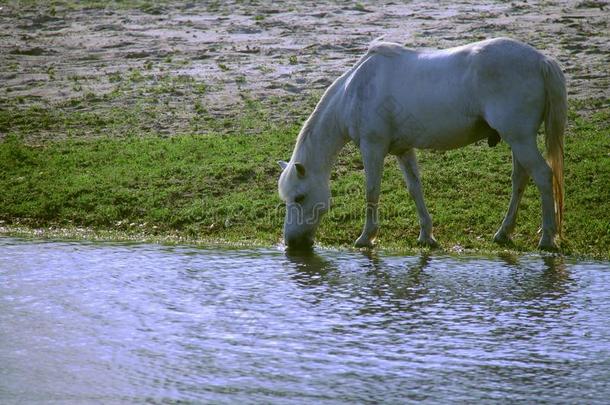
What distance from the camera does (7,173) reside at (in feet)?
48.2

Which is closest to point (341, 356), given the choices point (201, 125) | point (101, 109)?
point (201, 125)

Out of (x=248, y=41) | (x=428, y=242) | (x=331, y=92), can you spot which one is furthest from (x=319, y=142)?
(x=248, y=41)

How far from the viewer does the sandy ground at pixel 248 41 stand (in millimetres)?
17656

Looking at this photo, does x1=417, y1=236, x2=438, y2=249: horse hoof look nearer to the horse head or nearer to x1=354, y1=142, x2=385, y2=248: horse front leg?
x1=354, y1=142, x2=385, y2=248: horse front leg

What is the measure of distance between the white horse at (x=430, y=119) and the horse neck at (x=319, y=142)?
1 centimetres

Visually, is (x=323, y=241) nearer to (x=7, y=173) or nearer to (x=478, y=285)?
(x=478, y=285)

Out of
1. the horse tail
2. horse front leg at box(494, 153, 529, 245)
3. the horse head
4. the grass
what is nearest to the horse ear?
the horse head

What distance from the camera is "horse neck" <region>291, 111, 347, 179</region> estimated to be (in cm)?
1124

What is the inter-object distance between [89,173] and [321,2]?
382 inches

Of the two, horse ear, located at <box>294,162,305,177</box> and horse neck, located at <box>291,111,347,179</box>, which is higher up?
horse neck, located at <box>291,111,347,179</box>

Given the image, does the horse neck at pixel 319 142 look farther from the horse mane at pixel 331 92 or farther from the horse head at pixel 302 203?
the horse head at pixel 302 203

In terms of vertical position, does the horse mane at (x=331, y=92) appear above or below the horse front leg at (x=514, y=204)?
above

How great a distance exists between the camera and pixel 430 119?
10.7 metres

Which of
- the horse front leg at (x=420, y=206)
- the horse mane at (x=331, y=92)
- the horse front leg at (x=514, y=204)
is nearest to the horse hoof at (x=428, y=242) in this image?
the horse front leg at (x=420, y=206)
